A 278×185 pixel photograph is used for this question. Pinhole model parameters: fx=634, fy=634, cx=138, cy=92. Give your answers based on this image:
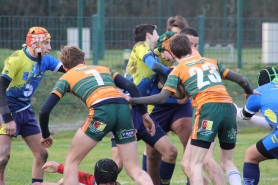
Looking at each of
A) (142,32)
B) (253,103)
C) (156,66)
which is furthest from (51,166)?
(253,103)

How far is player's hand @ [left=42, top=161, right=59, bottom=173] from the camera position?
6824 millimetres

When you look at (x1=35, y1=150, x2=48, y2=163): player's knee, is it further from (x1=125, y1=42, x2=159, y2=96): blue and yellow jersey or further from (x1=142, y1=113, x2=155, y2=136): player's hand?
(x1=142, y1=113, x2=155, y2=136): player's hand

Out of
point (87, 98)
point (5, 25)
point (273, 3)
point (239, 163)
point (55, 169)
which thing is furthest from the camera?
point (273, 3)

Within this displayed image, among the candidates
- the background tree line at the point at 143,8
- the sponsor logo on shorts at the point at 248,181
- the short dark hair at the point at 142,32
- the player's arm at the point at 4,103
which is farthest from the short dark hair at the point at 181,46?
the background tree line at the point at 143,8

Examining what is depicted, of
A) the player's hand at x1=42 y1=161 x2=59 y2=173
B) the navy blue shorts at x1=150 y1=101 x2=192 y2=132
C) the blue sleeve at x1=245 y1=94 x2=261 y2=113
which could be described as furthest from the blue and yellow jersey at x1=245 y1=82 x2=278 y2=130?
the player's hand at x1=42 y1=161 x2=59 y2=173

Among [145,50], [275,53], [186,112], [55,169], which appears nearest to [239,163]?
[186,112]

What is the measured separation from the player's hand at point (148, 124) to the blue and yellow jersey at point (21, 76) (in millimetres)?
1637

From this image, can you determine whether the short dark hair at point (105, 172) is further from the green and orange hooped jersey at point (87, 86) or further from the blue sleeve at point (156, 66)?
the blue sleeve at point (156, 66)

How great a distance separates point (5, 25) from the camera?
13.5m

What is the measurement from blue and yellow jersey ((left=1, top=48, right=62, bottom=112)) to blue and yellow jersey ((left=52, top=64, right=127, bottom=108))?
120cm

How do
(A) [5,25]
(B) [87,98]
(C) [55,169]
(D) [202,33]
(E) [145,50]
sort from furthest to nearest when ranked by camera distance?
(D) [202,33]
(A) [5,25]
(E) [145,50]
(C) [55,169]
(B) [87,98]

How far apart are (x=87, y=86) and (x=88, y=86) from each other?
0.01 meters

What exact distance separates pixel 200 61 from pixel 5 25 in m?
7.66

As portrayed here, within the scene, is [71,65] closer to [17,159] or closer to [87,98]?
[87,98]
